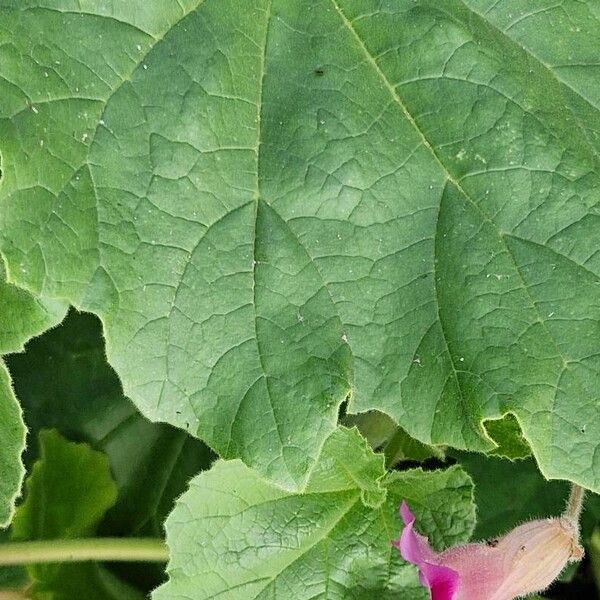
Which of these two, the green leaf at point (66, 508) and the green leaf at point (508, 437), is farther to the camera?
the green leaf at point (66, 508)

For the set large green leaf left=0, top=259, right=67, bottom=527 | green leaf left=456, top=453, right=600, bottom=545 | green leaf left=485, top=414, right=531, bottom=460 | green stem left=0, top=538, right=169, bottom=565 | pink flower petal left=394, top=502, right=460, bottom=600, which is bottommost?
green leaf left=456, top=453, right=600, bottom=545

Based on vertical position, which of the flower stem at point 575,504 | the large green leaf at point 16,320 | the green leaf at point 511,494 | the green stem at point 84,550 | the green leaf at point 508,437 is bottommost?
the green leaf at point 511,494

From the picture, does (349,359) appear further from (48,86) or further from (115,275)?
(48,86)

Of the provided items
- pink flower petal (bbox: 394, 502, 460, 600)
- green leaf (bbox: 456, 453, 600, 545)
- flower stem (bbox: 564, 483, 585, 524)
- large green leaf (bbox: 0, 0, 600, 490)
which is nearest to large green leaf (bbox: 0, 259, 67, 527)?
large green leaf (bbox: 0, 0, 600, 490)

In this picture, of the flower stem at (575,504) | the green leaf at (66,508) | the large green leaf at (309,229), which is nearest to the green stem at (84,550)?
the green leaf at (66,508)

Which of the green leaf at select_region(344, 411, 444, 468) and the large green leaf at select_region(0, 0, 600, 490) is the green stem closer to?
the green leaf at select_region(344, 411, 444, 468)

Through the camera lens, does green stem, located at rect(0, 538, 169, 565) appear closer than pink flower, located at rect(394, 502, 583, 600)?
No

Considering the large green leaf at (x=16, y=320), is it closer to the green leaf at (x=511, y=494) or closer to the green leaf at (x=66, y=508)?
the green leaf at (x=66, y=508)

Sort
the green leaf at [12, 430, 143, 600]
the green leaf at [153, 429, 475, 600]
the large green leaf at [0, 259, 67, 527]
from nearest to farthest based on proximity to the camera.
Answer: the large green leaf at [0, 259, 67, 527], the green leaf at [153, 429, 475, 600], the green leaf at [12, 430, 143, 600]
